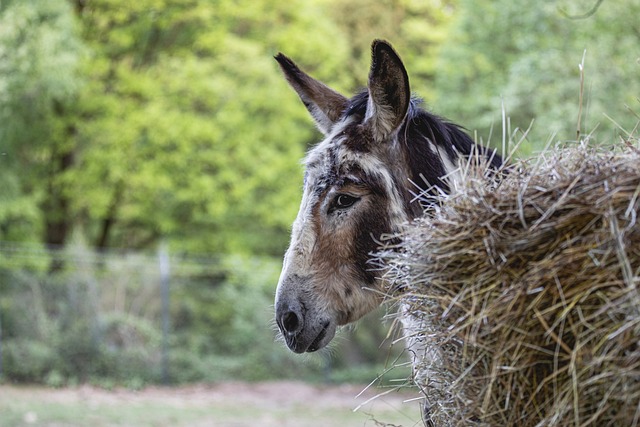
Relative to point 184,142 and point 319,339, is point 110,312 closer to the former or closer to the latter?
point 184,142

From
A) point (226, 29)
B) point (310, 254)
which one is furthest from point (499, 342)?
point (226, 29)

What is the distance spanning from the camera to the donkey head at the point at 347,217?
3.33 meters

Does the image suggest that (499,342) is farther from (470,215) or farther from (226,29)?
(226,29)

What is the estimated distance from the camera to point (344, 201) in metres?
3.42

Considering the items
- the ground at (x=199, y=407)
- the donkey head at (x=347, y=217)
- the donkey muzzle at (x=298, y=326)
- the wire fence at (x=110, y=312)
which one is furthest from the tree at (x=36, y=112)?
the donkey muzzle at (x=298, y=326)

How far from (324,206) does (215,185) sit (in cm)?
1640

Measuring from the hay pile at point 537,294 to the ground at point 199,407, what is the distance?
737 centimetres

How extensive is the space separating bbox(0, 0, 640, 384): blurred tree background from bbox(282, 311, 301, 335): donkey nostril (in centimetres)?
1176

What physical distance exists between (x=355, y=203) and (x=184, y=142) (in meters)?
16.2

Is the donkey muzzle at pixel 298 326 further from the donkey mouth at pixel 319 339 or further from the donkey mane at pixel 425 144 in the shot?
the donkey mane at pixel 425 144

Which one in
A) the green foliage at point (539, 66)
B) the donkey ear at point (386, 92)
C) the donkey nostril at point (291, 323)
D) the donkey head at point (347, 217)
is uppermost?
the green foliage at point (539, 66)

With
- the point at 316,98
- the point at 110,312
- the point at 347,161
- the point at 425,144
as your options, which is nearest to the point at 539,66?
the point at 110,312

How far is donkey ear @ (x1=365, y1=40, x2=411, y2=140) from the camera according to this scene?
3.31 m

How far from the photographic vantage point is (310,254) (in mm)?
3371
